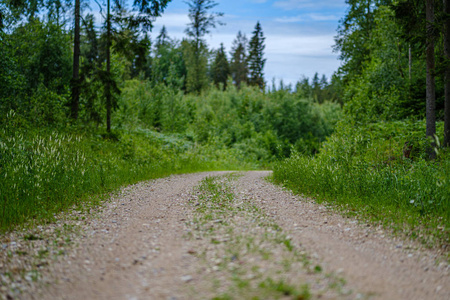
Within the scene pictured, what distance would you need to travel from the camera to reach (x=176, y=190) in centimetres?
982

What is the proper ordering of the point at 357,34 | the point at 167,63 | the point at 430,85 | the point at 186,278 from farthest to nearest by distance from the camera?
1. the point at 167,63
2. the point at 357,34
3. the point at 430,85
4. the point at 186,278

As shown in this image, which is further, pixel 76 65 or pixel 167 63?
pixel 167 63

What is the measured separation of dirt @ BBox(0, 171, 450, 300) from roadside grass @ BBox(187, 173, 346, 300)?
13 millimetres

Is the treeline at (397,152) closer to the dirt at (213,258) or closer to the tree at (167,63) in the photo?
the dirt at (213,258)

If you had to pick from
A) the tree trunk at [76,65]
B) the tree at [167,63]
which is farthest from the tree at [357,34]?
the tree trunk at [76,65]

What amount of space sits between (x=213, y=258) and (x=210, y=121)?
29.0m

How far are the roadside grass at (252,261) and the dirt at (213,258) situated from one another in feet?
0.04

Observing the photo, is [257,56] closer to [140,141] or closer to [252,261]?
[140,141]

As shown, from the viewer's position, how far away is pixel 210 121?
32406mm

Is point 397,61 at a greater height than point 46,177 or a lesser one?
greater

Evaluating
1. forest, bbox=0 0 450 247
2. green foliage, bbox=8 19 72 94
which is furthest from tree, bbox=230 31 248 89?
green foliage, bbox=8 19 72 94

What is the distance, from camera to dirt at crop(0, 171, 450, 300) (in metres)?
3.11

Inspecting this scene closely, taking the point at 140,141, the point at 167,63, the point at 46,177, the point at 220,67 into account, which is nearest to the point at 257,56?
the point at 220,67

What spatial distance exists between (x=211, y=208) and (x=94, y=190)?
3962mm
